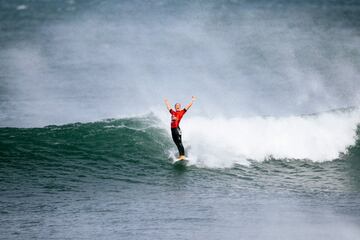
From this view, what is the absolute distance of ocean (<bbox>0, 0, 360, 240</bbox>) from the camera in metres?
12.3

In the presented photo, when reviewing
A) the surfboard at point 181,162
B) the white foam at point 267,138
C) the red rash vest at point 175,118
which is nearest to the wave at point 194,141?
the white foam at point 267,138

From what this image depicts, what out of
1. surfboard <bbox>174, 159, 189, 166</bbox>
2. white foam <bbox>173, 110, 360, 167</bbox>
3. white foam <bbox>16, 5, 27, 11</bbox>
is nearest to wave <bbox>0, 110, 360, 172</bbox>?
white foam <bbox>173, 110, 360, 167</bbox>

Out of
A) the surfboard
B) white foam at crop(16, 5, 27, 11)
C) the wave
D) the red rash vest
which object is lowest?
the surfboard

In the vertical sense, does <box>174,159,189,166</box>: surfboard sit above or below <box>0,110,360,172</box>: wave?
below

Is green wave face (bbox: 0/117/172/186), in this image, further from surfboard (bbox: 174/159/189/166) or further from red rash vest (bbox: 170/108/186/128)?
red rash vest (bbox: 170/108/186/128)

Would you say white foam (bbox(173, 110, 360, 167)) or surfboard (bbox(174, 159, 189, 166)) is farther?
white foam (bbox(173, 110, 360, 167))

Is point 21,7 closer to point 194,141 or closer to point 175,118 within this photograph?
point 194,141

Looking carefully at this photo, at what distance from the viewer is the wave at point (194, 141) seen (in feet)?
59.6

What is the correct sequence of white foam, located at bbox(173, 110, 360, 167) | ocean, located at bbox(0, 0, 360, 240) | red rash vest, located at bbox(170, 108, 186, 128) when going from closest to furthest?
ocean, located at bbox(0, 0, 360, 240) → red rash vest, located at bbox(170, 108, 186, 128) → white foam, located at bbox(173, 110, 360, 167)

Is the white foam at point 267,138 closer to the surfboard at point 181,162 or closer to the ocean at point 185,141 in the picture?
the ocean at point 185,141

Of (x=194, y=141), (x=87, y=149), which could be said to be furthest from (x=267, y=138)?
(x=87, y=149)

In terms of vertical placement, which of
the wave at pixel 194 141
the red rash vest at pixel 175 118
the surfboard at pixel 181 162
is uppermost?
the red rash vest at pixel 175 118

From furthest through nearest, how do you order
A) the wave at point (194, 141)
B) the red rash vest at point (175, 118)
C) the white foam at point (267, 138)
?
the white foam at point (267, 138), the wave at point (194, 141), the red rash vest at point (175, 118)

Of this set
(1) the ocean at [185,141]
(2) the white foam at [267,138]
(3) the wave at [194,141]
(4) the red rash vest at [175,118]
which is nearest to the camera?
(1) the ocean at [185,141]
